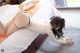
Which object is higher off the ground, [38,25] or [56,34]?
[38,25]

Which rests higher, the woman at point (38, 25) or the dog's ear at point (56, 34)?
the woman at point (38, 25)

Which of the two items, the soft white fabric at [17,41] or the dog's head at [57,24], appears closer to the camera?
the soft white fabric at [17,41]

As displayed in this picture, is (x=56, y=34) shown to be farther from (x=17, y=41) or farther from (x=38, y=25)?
(x=17, y=41)

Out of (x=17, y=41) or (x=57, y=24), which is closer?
(x=17, y=41)

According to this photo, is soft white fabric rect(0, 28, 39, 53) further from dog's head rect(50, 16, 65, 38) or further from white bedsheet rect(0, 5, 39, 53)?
dog's head rect(50, 16, 65, 38)

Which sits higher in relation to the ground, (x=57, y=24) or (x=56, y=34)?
(x=57, y=24)

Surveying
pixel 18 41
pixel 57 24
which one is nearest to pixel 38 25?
pixel 57 24

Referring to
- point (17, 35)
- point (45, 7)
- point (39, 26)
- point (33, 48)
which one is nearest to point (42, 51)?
point (33, 48)

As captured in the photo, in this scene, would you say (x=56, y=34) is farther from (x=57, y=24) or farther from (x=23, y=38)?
(x=23, y=38)

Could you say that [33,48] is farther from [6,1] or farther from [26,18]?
[6,1]

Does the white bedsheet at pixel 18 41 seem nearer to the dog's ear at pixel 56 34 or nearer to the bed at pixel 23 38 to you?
the bed at pixel 23 38

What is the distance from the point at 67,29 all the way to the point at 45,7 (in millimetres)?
655

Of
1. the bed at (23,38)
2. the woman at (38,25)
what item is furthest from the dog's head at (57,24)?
the bed at (23,38)

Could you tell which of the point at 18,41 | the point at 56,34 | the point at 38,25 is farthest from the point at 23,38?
the point at 56,34
